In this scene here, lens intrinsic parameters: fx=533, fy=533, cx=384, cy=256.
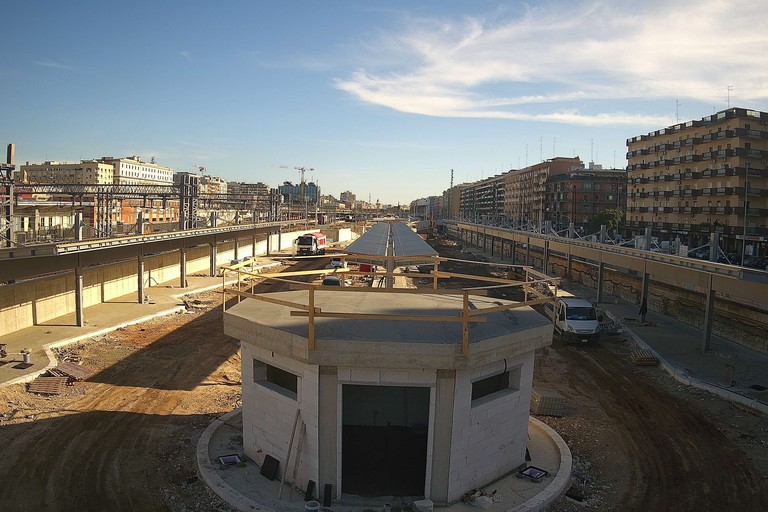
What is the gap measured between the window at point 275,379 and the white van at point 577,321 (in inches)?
616

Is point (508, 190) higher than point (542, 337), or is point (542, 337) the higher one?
point (508, 190)

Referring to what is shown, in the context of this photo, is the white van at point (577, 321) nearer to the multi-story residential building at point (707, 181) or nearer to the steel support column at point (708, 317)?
the steel support column at point (708, 317)

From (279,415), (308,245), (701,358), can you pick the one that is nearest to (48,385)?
(279,415)

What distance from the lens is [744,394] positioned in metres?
14.9

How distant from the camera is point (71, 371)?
1546cm

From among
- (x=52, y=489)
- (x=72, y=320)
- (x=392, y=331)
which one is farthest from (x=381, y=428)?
(x=72, y=320)

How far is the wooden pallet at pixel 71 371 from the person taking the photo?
15.2 metres

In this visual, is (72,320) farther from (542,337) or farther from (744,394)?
(744,394)

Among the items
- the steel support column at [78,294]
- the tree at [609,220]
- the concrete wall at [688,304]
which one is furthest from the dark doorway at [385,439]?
the tree at [609,220]

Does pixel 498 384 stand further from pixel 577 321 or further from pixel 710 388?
pixel 577 321

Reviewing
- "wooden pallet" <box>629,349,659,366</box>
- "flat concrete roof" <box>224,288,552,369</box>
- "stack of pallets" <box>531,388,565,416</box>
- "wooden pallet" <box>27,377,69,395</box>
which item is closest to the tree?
"wooden pallet" <box>629,349,659,366</box>

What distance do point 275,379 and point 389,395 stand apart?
1.98 m

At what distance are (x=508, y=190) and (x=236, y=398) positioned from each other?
123m

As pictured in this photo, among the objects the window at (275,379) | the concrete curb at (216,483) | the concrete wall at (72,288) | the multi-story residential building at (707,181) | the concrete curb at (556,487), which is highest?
the multi-story residential building at (707,181)
